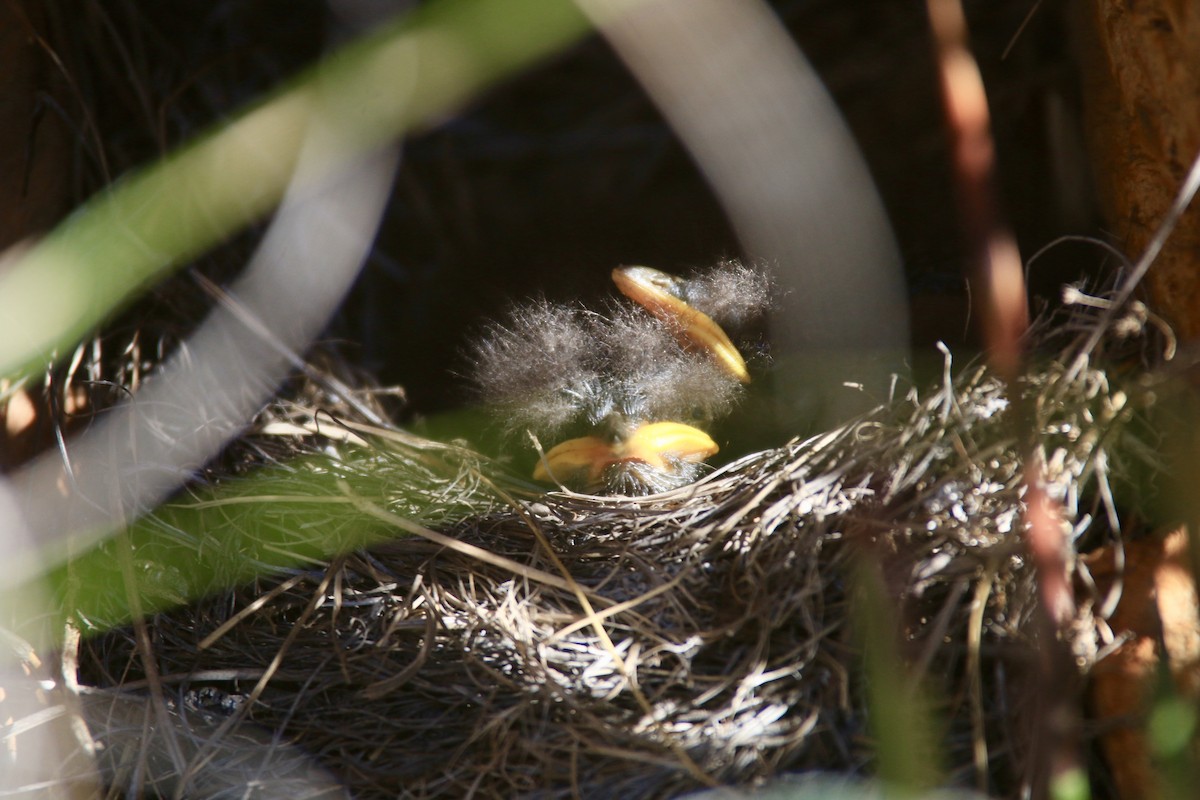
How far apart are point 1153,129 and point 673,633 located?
71cm

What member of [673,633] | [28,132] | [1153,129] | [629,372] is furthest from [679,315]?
[28,132]

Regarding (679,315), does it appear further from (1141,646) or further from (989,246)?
(989,246)

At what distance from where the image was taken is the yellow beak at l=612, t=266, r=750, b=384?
119 centimetres

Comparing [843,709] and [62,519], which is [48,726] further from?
[843,709]

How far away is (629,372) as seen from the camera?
1.22m

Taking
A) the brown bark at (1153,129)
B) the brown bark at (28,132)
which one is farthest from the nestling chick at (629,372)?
the brown bark at (28,132)

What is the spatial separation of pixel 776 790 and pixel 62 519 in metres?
0.91

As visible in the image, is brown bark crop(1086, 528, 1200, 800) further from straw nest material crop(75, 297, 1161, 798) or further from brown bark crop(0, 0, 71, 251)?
brown bark crop(0, 0, 71, 251)

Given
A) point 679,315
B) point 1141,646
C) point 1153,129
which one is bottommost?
point 1141,646

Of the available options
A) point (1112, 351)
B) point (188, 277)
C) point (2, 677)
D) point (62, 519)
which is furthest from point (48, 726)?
point (1112, 351)

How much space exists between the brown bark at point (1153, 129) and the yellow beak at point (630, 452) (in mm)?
535

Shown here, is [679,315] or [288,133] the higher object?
[288,133]

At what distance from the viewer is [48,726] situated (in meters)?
0.94

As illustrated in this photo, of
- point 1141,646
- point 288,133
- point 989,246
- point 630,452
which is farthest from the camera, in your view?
point 288,133
